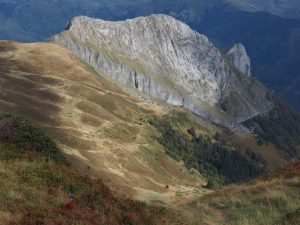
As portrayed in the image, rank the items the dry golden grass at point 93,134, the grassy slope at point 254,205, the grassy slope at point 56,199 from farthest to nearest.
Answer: the dry golden grass at point 93,134 < the grassy slope at point 254,205 < the grassy slope at point 56,199

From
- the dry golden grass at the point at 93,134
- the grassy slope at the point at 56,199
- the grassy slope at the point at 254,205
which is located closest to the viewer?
the grassy slope at the point at 56,199

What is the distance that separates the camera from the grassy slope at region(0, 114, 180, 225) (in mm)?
20144

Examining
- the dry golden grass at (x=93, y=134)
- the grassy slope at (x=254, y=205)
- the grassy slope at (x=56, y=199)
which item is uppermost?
the grassy slope at (x=56, y=199)

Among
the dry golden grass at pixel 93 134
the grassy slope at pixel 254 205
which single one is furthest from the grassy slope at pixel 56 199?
the dry golden grass at pixel 93 134

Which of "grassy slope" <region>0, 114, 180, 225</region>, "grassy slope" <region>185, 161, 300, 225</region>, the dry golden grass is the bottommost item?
the dry golden grass

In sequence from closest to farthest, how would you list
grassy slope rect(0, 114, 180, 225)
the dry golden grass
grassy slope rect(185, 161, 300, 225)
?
grassy slope rect(0, 114, 180, 225), grassy slope rect(185, 161, 300, 225), the dry golden grass

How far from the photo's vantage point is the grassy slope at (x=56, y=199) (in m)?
20.1

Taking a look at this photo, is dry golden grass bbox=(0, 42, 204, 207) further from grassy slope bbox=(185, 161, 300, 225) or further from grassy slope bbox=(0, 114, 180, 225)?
grassy slope bbox=(0, 114, 180, 225)

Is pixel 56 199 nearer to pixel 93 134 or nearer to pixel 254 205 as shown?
pixel 254 205

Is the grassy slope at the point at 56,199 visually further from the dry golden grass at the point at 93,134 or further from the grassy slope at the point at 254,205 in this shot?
the dry golden grass at the point at 93,134

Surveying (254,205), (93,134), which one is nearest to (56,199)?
(254,205)

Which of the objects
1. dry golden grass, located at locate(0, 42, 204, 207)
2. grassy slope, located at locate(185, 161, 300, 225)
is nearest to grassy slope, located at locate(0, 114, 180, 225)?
grassy slope, located at locate(185, 161, 300, 225)

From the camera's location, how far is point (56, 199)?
22891 mm

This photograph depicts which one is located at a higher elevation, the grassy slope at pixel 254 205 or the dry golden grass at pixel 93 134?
the grassy slope at pixel 254 205
